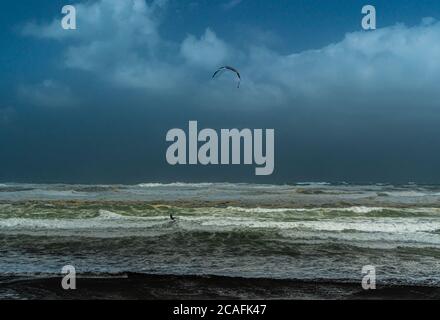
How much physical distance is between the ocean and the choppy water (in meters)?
0.02

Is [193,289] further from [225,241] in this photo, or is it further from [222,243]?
[225,241]

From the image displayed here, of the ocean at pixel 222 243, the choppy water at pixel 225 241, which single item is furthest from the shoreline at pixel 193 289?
the choppy water at pixel 225 241

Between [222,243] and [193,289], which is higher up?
[222,243]

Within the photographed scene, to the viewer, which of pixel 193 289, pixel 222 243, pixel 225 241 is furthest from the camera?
pixel 225 241

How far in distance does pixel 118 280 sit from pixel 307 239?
768 cm

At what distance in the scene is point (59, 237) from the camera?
51.5 feet

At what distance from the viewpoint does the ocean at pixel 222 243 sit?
34.4ft

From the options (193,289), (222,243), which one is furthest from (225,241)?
(193,289)

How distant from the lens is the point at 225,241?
1505 centimetres

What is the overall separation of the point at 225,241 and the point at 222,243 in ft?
1.44

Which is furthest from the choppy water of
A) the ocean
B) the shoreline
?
the shoreline

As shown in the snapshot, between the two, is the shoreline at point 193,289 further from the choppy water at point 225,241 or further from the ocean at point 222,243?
the choppy water at point 225,241

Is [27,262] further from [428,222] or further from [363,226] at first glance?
[428,222]
